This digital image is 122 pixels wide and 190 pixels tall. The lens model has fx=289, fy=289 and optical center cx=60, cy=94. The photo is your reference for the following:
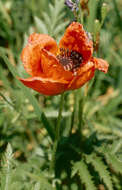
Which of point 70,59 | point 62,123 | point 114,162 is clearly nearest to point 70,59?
point 70,59

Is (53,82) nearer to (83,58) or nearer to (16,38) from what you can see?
(83,58)

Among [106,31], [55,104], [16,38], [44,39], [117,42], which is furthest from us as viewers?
[117,42]

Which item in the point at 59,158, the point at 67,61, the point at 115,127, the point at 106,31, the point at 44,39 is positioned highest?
the point at 44,39

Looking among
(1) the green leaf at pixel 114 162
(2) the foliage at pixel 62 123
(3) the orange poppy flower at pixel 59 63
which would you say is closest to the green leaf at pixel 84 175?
(2) the foliage at pixel 62 123

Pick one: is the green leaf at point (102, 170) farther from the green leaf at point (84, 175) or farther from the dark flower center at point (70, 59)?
the dark flower center at point (70, 59)

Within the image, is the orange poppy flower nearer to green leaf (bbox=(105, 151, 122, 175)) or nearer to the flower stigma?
the flower stigma

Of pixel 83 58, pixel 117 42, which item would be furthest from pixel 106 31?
pixel 83 58

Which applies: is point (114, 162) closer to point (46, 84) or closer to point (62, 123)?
point (46, 84)

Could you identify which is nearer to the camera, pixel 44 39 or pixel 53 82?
pixel 53 82
